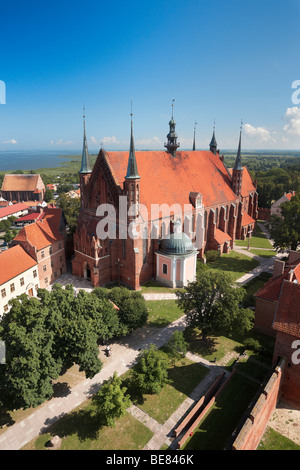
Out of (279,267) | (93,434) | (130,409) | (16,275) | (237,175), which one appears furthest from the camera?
(237,175)

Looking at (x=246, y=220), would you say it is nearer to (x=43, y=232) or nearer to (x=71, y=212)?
(x=71, y=212)

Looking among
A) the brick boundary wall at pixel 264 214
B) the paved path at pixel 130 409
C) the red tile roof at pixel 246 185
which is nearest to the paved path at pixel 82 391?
the paved path at pixel 130 409

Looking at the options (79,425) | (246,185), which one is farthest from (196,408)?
(246,185)

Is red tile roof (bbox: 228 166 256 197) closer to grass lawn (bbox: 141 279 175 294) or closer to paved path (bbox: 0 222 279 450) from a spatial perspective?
grass lawn (bbox: 141 279 175 294)

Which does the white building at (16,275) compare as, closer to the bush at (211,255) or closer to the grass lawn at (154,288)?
the grass lawn at (154,288)

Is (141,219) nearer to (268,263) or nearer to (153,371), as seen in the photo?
(153,371)

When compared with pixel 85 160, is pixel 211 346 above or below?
below
